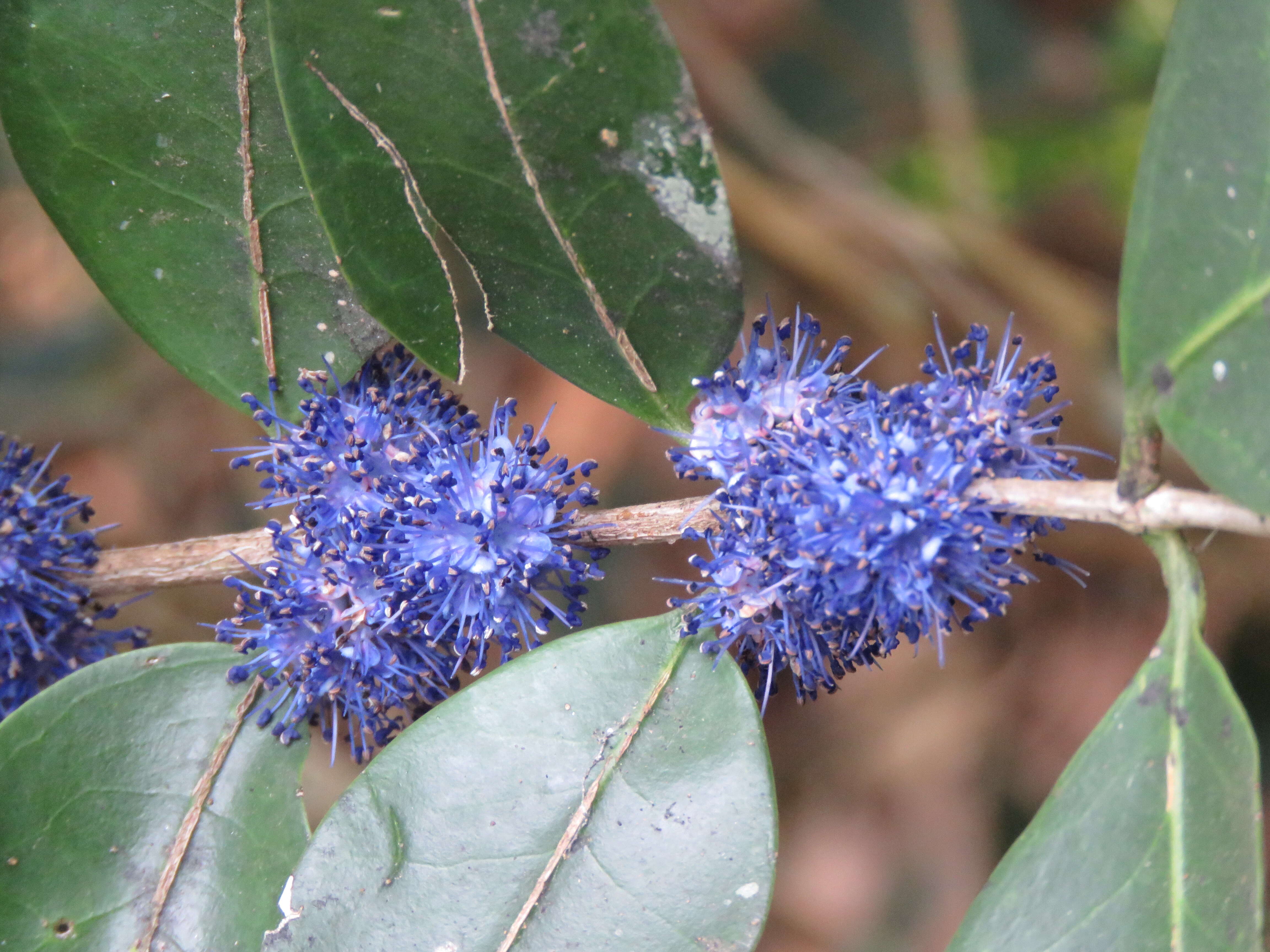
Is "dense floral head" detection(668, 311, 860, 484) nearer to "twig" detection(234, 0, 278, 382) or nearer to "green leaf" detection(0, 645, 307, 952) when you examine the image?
"twig" detection(234, 0, 278, 382)

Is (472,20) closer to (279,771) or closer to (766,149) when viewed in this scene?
(279,771)

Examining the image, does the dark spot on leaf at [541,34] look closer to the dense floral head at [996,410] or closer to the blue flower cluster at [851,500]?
the blue flower cluster at [851,500]

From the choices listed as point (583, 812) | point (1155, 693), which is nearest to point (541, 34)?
point (583, 812)

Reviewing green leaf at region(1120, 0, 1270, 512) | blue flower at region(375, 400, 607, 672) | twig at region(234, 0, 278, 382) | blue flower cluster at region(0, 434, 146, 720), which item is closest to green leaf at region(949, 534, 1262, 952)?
green leaf at region(1120, 0, 1270, 512)

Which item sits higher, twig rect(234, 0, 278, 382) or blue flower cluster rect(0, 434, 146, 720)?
twig rect(234, 0, 278, 382)

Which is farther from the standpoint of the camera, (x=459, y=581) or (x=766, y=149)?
(x=766, y=149)

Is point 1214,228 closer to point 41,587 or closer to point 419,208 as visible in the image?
point 419,208

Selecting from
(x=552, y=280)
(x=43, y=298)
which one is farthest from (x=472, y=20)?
(x=43, y=298)
